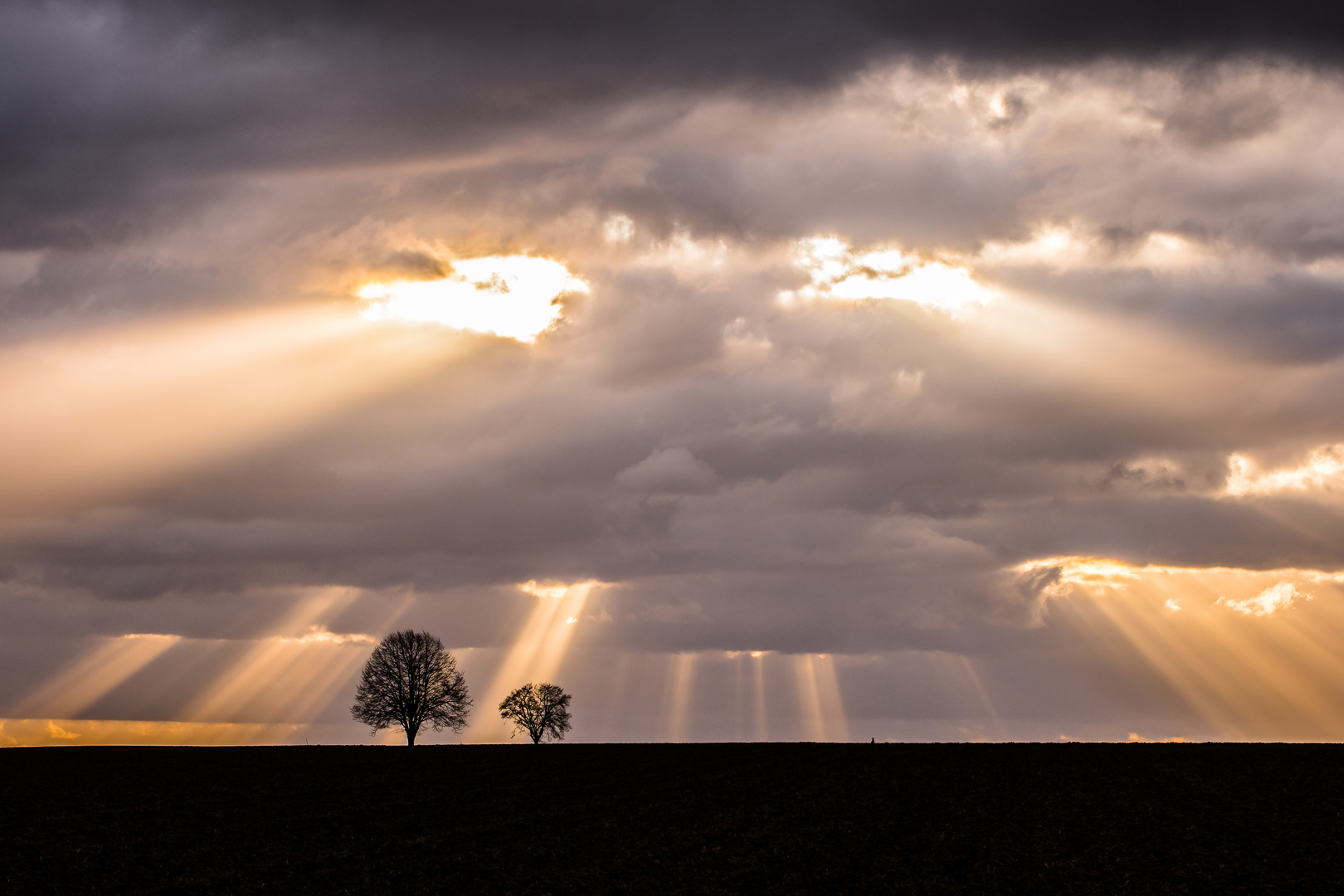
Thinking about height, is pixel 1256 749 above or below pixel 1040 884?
above

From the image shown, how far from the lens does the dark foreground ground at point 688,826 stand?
38.6m

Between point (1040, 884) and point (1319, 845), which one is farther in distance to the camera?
point (1319, 845)

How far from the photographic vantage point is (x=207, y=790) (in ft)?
207

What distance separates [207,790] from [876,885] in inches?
1644

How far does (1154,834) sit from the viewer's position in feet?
155

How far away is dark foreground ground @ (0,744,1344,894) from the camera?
38594 millimetres

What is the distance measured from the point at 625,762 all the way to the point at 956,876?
45.7 meters

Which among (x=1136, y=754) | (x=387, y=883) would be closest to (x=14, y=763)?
(x=387, y=883)

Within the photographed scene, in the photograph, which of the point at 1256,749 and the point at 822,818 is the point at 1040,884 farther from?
the point at 1256,749

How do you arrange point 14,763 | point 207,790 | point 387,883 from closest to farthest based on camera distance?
point 387,883 → point 207,790 → point 14,763

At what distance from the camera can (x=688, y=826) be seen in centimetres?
4950

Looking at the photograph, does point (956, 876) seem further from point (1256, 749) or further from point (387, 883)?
point (1256, 749)

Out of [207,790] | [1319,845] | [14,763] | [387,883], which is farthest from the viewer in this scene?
[14,763]

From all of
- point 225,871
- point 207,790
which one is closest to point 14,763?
point 207,790
